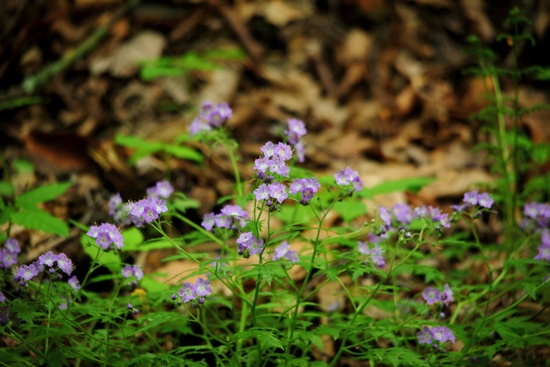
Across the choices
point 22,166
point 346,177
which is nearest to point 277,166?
point 346,177

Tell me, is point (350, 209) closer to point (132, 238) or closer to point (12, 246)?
point (132, 238)

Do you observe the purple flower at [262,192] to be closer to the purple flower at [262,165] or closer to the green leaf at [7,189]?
the purple flower at [262,165]

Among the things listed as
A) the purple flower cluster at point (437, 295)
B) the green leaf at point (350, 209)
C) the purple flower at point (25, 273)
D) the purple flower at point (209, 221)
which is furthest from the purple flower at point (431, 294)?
the purple flower at point (25, 273)

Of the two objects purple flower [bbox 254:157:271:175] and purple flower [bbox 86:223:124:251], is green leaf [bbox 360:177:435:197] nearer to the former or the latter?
purple flower [bbox 254:157:271:175]

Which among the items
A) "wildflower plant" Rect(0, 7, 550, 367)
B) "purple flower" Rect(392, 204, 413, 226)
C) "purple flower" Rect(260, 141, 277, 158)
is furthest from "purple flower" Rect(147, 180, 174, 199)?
"purple flower" Rect(392, 204, 413, 226)

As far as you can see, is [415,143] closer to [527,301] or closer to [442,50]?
[442,50]

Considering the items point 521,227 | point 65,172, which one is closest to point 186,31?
point 65,172
